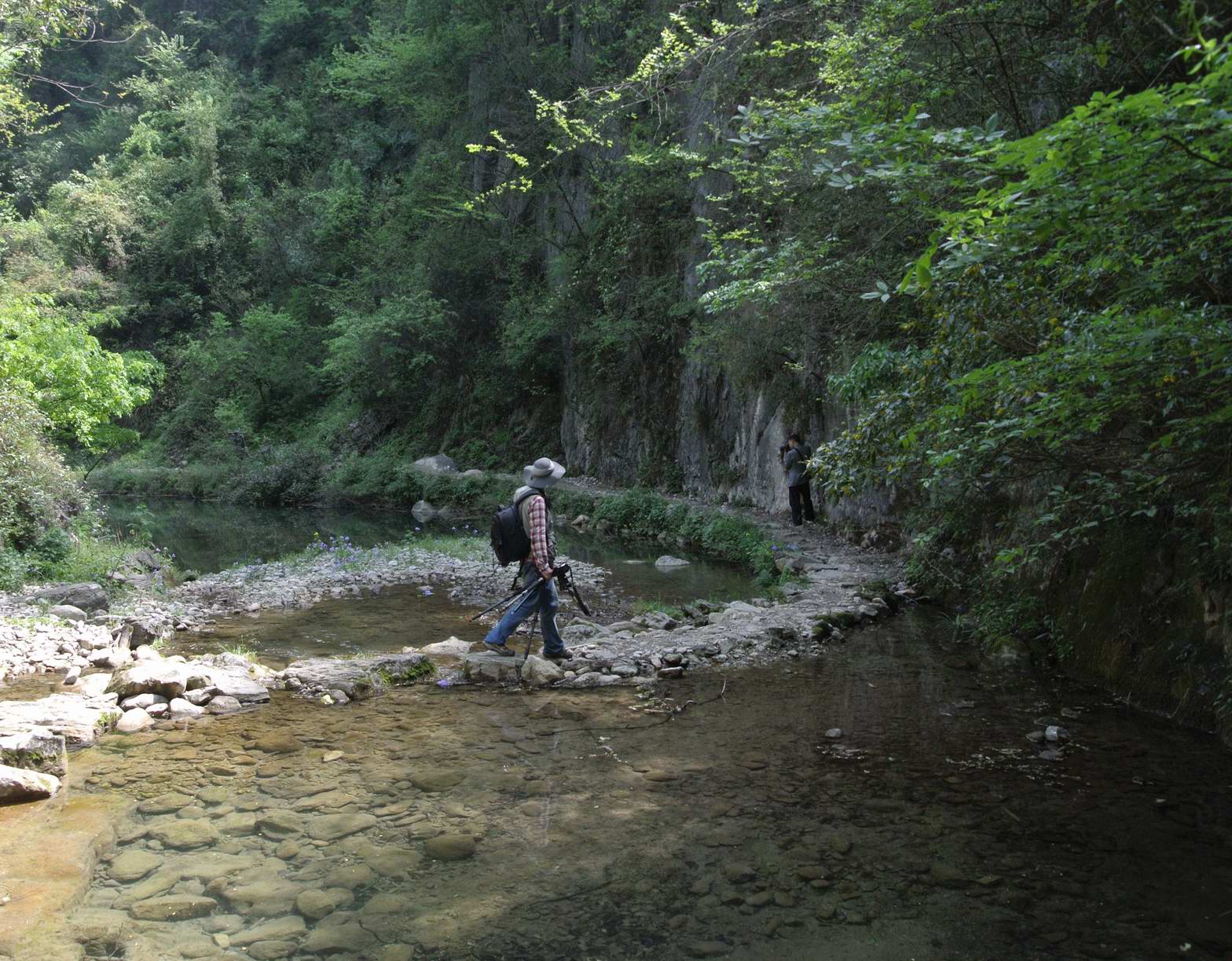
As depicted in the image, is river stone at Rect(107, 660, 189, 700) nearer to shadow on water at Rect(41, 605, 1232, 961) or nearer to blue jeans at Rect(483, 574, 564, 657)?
shadow on water at Rect(41, 605, 1232, 961)

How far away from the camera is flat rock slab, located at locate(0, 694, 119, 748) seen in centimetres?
611

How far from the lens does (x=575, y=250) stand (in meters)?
27.2

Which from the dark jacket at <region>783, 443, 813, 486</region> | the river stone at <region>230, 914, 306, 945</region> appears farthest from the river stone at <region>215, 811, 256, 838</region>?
the dark jacket at <region>783, 443, 813, 486</region>

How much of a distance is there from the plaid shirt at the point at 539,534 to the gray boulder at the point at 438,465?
70.5ft

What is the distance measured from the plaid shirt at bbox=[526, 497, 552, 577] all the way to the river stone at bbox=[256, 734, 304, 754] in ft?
8.12

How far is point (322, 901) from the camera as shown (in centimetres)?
407

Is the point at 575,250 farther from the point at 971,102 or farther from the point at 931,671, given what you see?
the point at 931,671

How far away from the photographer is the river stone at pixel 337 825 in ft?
15.6

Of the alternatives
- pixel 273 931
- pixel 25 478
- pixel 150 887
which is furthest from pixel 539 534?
pixel 25 478

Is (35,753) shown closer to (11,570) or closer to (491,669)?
(491,669)

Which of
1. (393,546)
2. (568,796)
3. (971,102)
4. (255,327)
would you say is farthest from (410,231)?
(568,796)

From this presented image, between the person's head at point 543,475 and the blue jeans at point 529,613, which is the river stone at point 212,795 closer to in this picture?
the blue jeans at point 529,613

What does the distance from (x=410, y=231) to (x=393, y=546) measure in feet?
71.9

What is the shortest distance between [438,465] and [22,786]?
2469 cm
